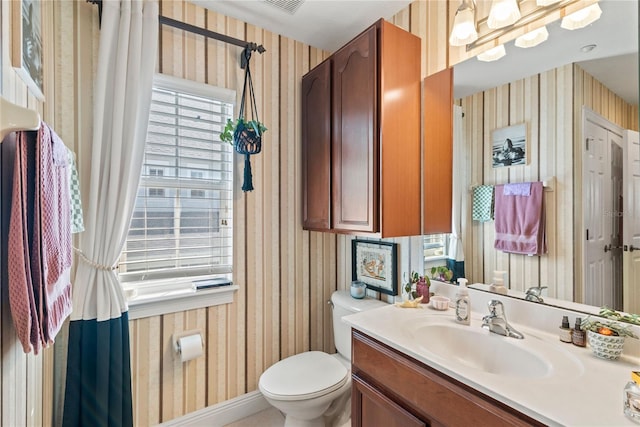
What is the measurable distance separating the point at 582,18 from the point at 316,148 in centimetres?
135

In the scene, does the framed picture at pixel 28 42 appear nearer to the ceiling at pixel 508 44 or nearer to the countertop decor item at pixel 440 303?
the ceiling at pixel 508 44

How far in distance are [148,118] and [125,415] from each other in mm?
1464

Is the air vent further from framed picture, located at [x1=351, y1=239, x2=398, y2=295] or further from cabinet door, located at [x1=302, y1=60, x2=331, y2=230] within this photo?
framed picture, located at [x1=351, y1=239, x2=398, y2=295]

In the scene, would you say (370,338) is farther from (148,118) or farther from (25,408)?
(148,118)

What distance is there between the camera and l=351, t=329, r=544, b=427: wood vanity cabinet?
2.73 feet

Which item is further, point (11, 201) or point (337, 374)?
point (337, 374)

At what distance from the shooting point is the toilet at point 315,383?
57.6 inches

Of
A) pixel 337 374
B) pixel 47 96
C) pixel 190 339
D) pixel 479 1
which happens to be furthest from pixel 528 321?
pixel 47 96

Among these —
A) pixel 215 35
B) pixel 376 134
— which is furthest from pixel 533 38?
pixel 215 35

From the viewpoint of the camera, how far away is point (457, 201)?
1.52 metres

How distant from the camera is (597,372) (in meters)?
0.88

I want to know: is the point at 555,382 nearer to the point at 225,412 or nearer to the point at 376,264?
the point at 376,264

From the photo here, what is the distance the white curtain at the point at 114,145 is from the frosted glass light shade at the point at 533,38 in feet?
5.70

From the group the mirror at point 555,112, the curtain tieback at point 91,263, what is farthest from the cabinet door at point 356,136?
the curtain tieback at point 91,263
